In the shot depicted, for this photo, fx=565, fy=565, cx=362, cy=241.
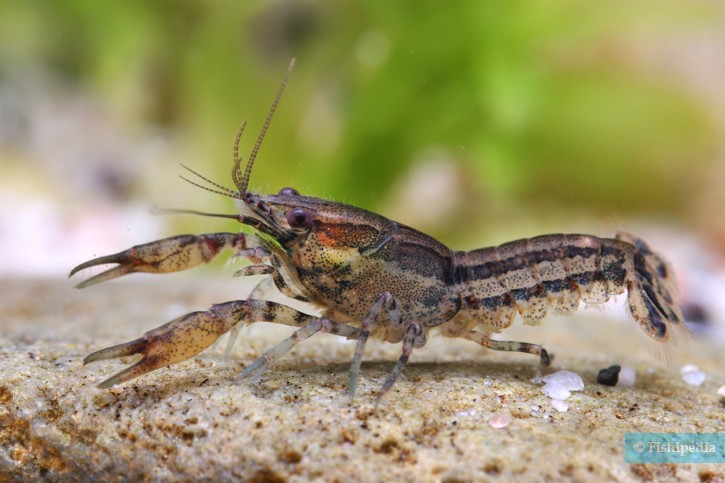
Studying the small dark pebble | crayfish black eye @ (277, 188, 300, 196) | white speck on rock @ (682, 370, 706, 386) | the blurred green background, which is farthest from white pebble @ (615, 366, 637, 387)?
the blurred green background

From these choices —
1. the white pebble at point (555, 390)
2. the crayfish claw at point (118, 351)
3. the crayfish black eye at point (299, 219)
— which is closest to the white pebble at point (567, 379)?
the white pebble at point (555, 390)

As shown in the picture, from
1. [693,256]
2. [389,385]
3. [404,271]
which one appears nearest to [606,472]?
[389,385]

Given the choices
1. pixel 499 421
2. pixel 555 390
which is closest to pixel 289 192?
pixel 499 421

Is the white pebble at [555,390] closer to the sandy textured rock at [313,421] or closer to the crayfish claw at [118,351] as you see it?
the sandy textured rock at [313,421]

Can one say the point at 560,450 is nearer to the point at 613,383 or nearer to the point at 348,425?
the point at 348,425

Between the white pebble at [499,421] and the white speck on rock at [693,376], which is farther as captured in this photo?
the white speck on rock at [693,376]

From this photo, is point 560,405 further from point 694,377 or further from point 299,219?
point 299,219
